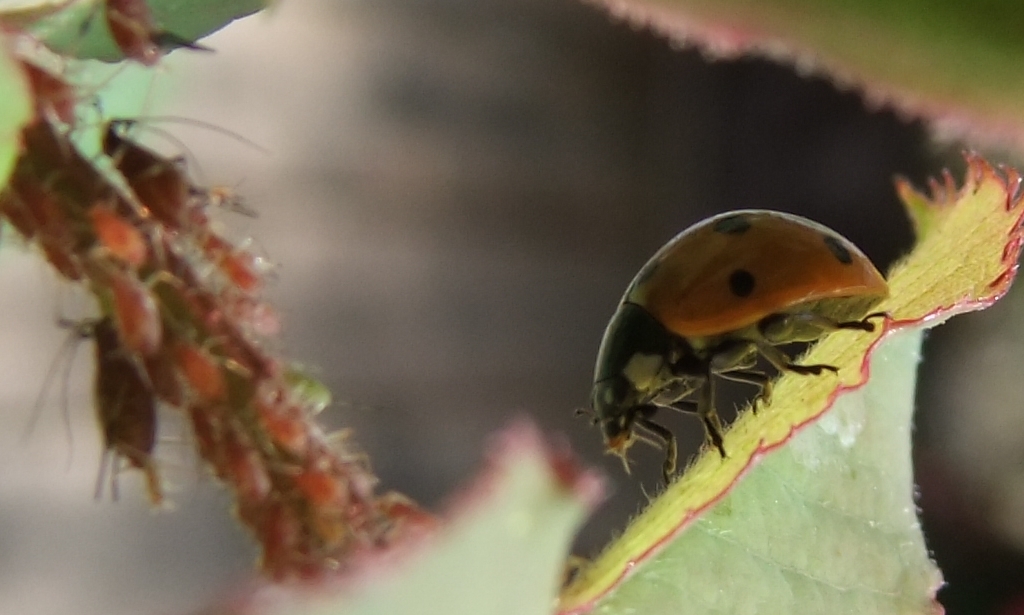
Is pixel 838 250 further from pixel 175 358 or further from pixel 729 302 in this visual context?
pixel 175 358

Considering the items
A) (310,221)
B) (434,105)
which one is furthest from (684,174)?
(310,221)

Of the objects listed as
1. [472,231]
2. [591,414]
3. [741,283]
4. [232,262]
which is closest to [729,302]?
[741,283]

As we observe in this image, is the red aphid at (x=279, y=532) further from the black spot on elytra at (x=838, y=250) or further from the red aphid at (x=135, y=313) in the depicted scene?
the black spot on elytra at (x=838, y=250)

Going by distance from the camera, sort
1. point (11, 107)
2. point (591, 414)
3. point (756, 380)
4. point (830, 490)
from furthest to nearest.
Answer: point (591, 414) → point (756, 380) → point (830, 490) → point (11, 107)

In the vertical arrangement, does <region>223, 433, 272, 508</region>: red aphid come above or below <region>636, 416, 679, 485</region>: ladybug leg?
above

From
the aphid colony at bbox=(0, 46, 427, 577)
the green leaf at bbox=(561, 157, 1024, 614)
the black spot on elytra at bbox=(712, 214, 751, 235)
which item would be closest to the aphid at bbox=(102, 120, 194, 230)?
the aphid colony at bbox=(0, 46, 427, 577)

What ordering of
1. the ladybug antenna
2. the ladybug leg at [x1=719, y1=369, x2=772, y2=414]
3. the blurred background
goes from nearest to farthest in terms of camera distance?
the ladybug leg at [x1=719, y1=369, x2=772, y2=414] < the ladybug antenna < the blurred background

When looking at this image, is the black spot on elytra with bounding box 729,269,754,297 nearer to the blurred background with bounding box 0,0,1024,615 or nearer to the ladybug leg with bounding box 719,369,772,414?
the ladybug leg with bounding box 719,369,772,414

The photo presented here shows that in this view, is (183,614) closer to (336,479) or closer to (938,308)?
(336,479)
